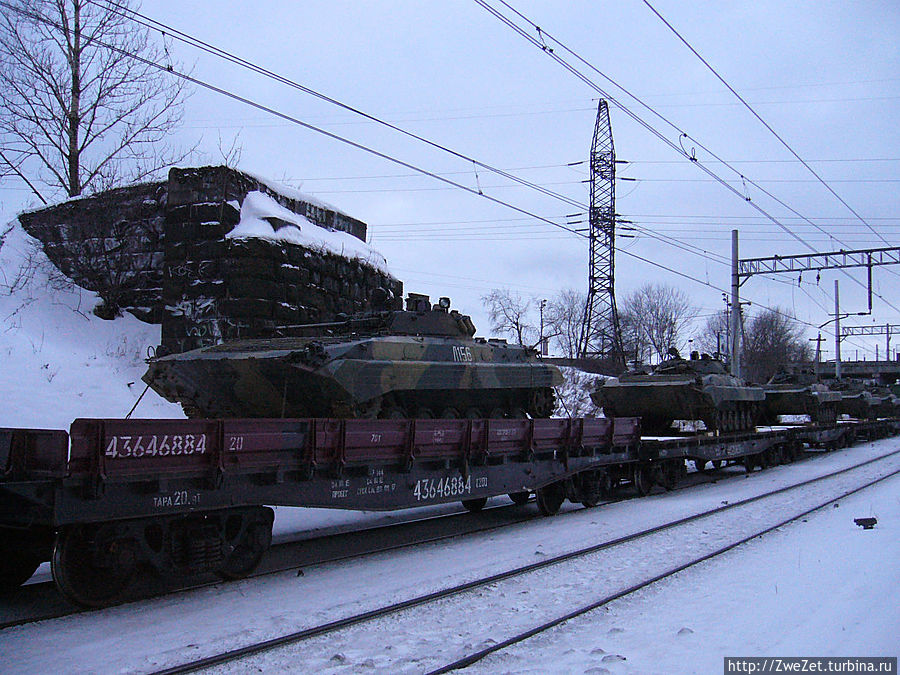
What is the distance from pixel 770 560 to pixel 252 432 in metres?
5.88

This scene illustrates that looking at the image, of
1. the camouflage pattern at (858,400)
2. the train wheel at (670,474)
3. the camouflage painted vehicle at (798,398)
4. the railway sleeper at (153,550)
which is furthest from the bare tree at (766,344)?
the railway sleeper at (153,550)

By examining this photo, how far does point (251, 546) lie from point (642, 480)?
31.5 ft

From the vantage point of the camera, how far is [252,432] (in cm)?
757

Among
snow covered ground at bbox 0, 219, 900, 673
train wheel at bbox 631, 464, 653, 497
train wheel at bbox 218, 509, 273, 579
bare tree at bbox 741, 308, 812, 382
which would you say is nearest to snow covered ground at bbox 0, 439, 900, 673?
snow covered ground at bbox 0, 219, 900, 673

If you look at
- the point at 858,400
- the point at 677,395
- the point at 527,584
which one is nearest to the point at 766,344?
the point at 858,400

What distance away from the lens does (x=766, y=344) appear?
6800 centimetres

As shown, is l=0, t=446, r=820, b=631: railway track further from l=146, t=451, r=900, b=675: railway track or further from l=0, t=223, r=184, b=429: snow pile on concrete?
l=0, t=223, r=184, b=429: snow pile on concrete

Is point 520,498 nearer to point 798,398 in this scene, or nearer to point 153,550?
point 153,550

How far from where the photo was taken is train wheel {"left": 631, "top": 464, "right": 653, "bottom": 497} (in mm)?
15305

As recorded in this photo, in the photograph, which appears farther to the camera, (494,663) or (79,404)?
(79,404)

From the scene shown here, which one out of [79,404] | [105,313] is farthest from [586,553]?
[105,313]

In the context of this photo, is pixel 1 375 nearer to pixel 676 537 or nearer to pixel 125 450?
pixel 125 450

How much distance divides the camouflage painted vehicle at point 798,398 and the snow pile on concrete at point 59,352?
1882 centimetres

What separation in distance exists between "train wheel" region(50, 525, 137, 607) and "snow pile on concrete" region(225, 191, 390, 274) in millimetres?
11486
